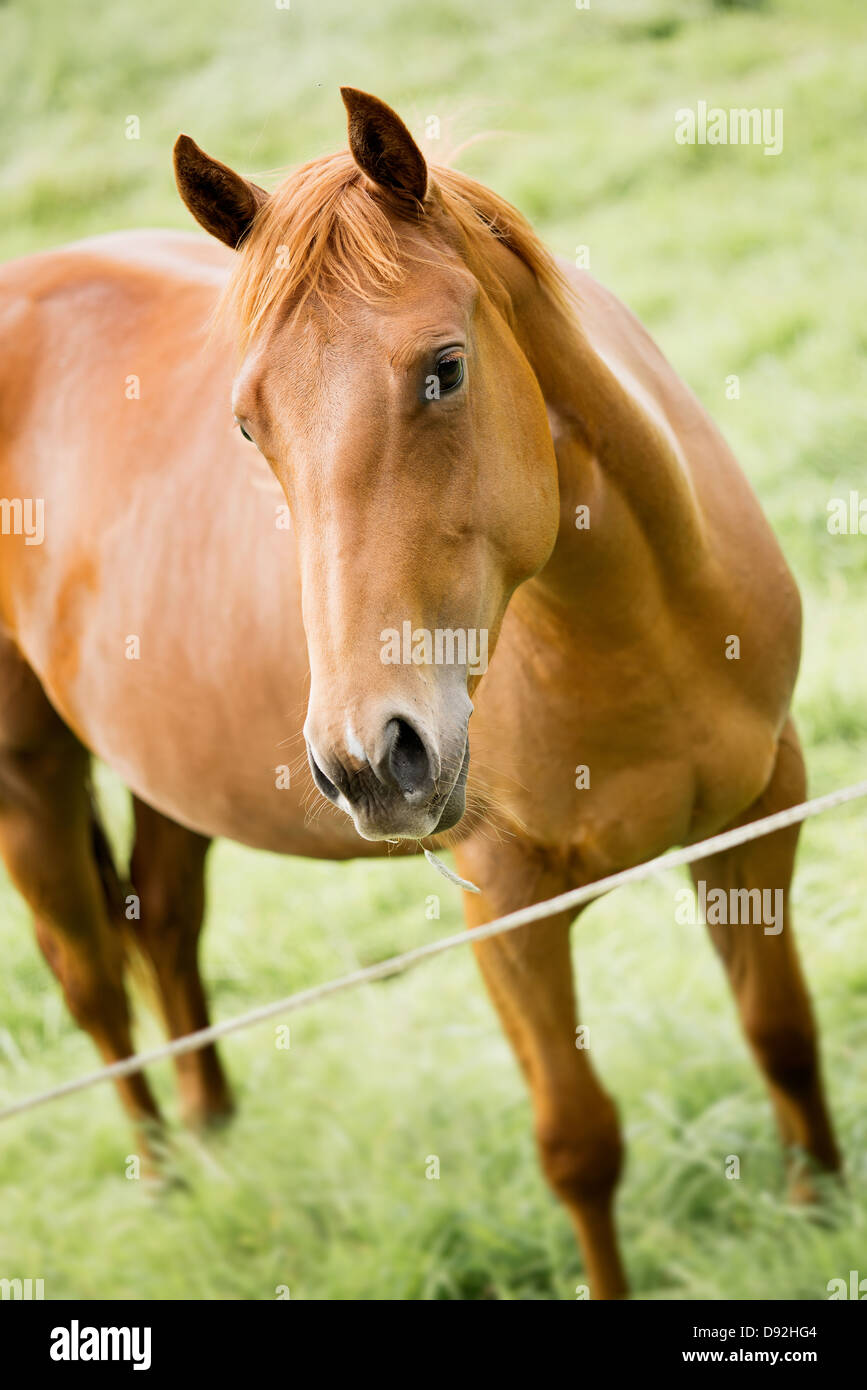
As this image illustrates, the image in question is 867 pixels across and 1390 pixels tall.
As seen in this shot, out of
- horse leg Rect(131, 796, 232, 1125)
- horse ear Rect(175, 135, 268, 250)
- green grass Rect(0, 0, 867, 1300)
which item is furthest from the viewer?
horse leg Rect(131, 796, 232, 1125)

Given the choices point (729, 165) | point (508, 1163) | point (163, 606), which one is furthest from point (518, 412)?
point (729, 165)

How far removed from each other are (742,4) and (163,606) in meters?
6.80

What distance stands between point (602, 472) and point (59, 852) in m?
1.90

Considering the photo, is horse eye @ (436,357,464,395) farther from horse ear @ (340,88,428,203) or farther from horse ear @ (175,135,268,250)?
horse ear @ (175,135,268,250)

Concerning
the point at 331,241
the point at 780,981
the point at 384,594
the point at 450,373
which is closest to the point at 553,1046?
the point at 780,981

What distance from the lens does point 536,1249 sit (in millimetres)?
2826

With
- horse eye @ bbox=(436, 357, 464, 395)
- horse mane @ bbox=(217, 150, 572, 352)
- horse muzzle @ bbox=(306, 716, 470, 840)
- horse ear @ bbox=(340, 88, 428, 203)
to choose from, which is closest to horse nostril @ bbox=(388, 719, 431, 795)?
horse muzzle @ bbox=(306, 716, 470, 840)

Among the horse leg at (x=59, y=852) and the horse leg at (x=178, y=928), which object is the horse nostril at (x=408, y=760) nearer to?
Answer: the horse leg at (x=59, y=852)

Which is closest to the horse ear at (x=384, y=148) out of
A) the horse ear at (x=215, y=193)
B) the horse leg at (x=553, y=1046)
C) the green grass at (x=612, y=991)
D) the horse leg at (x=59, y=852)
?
the horse ear at (x=215, y=193)

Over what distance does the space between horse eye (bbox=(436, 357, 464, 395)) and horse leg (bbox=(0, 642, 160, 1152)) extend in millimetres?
1895

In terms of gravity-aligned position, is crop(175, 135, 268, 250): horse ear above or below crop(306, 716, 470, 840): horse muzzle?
above

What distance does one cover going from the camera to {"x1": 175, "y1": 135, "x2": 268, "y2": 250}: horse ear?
5.43ft

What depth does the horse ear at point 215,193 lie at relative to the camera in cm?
165

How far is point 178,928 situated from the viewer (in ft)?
11.5
